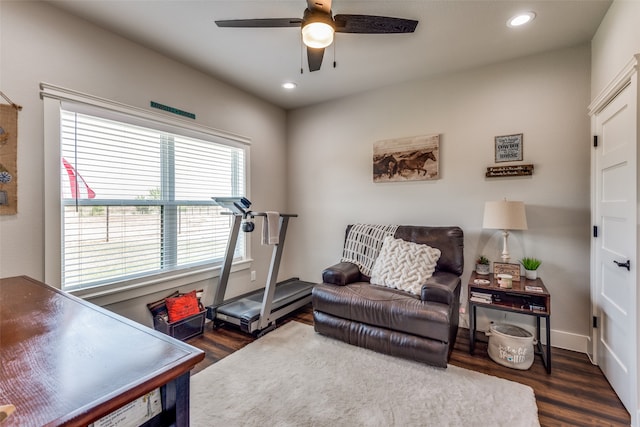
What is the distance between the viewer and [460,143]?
303 centimetres

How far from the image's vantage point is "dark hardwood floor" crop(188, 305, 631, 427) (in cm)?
174

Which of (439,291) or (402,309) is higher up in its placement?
(439,291)

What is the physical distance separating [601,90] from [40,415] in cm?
353

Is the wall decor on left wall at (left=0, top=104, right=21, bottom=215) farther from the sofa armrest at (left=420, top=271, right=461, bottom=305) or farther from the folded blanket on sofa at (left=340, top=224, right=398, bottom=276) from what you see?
the sofa armrest at (left=420, top=271, right=461, bottom=305)

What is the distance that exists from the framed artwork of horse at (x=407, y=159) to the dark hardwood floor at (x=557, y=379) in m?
1.78

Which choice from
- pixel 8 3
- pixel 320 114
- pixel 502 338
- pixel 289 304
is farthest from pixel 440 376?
pixel 8 3

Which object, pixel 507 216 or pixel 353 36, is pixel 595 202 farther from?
pixel 353 36

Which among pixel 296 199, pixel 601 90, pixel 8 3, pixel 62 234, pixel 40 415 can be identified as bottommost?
pixel 40 415

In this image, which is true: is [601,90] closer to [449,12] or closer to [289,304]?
[449,12]

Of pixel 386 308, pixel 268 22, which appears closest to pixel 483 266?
pixel 386 308

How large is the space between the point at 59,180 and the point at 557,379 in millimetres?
4055

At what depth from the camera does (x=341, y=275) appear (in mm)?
2812

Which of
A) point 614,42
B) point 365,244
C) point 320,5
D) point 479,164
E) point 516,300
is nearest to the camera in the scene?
point 320,5

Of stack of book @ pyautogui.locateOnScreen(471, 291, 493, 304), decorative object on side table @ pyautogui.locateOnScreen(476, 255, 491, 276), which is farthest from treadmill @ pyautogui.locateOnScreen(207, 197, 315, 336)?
decorative object on side table @ pyautogui.locateOnScreen(476, 255, 491, 276)
